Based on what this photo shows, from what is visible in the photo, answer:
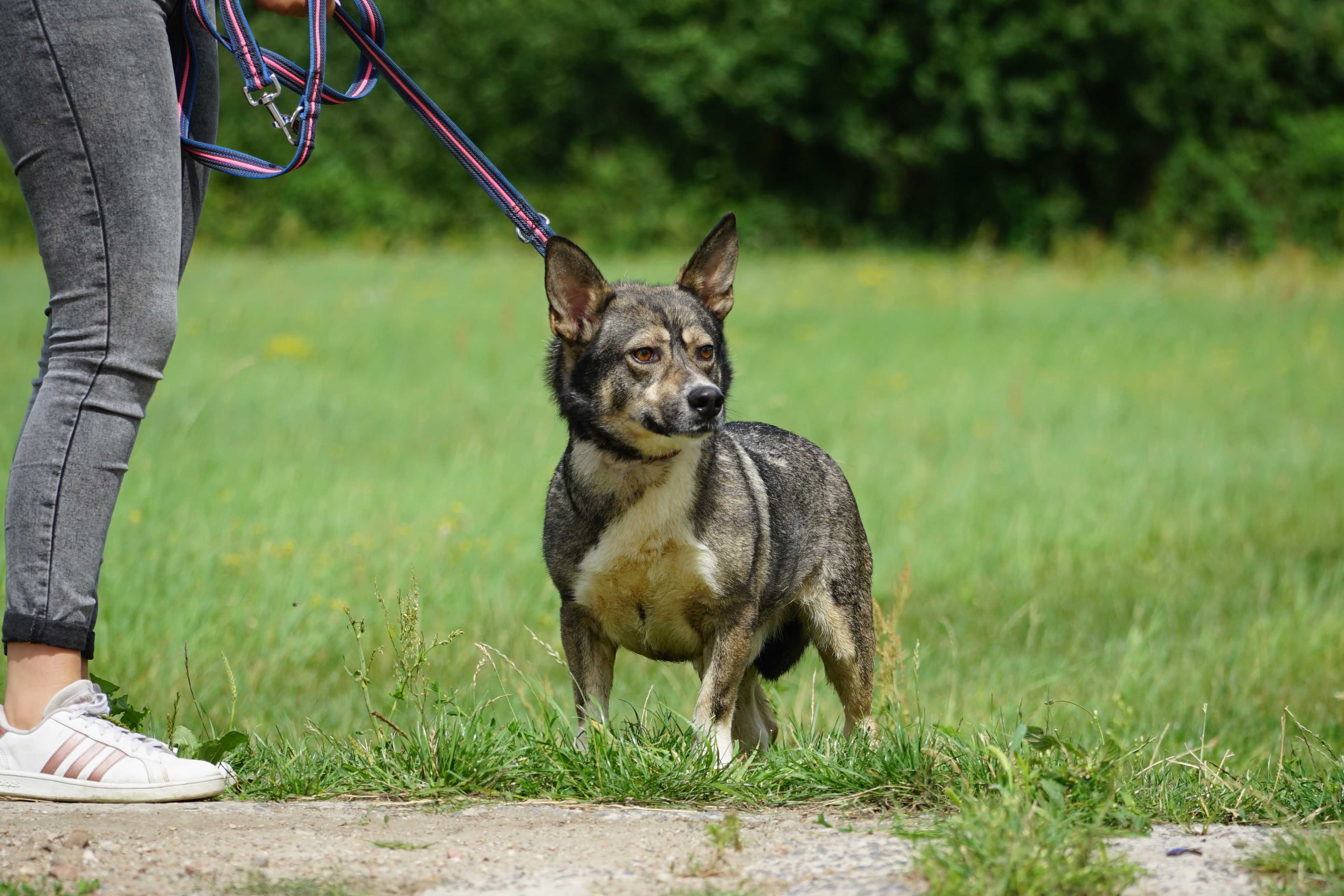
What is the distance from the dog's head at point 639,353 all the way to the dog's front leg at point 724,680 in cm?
53

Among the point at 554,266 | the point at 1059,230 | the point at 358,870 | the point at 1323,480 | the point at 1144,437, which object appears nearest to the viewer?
the point at 358,870

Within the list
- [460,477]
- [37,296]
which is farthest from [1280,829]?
[37,296]

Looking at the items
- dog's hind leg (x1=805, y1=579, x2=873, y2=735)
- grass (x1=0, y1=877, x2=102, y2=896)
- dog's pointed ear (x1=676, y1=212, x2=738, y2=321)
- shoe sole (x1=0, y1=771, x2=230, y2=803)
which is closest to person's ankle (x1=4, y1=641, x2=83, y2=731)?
shoe sole (x1=0, y1=771, x2=230, y2=803)

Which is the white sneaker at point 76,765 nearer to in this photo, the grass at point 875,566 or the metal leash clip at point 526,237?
the grass at point 875,566

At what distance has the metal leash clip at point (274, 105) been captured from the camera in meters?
3.32

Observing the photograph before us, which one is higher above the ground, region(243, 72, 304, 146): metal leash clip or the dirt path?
region(243, 72, 304, 146): metal leash clip

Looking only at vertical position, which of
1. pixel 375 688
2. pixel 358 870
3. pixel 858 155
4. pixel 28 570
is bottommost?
pixel 375 688

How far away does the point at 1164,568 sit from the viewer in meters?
6.69

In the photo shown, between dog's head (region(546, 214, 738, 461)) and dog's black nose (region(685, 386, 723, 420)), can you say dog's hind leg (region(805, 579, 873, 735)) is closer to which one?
dog's head (region(546, 214, 738, 461))

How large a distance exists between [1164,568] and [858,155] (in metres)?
21.8

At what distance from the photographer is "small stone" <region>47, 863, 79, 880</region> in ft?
7.83

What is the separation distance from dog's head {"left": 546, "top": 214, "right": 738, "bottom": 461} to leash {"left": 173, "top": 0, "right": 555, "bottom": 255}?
19cm

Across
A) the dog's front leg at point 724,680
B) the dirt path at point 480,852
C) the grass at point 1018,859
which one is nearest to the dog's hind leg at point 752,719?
the dog's front leg at point 724,680

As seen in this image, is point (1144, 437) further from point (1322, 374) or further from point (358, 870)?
point (358, 870)
